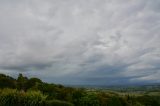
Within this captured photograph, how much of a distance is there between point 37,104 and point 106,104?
921 centimetres

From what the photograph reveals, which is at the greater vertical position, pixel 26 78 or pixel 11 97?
pixel 26 78

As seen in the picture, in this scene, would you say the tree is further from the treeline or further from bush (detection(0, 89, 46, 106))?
bush (detection(0, 89, 46, 106))

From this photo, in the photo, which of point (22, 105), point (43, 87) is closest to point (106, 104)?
point (43, 87)

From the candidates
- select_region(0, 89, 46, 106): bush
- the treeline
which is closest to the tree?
the treeline

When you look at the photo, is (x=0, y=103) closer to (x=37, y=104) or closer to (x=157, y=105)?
(x=37, y=104)

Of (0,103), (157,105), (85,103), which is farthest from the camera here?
(157,105)

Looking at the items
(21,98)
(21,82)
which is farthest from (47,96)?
(21,82)

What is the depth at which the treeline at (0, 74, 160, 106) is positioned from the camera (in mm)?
33906

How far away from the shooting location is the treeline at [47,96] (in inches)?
1335

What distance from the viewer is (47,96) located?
3625 centimetres

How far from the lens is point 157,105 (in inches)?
1708

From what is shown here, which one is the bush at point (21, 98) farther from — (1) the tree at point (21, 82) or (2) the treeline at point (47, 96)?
(1) the tree at point (21, 82)

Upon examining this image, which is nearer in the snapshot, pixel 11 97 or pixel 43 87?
pixel 11 97

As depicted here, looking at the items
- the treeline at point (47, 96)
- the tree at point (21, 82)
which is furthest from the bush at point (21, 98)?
the tree at point (21, 82)
